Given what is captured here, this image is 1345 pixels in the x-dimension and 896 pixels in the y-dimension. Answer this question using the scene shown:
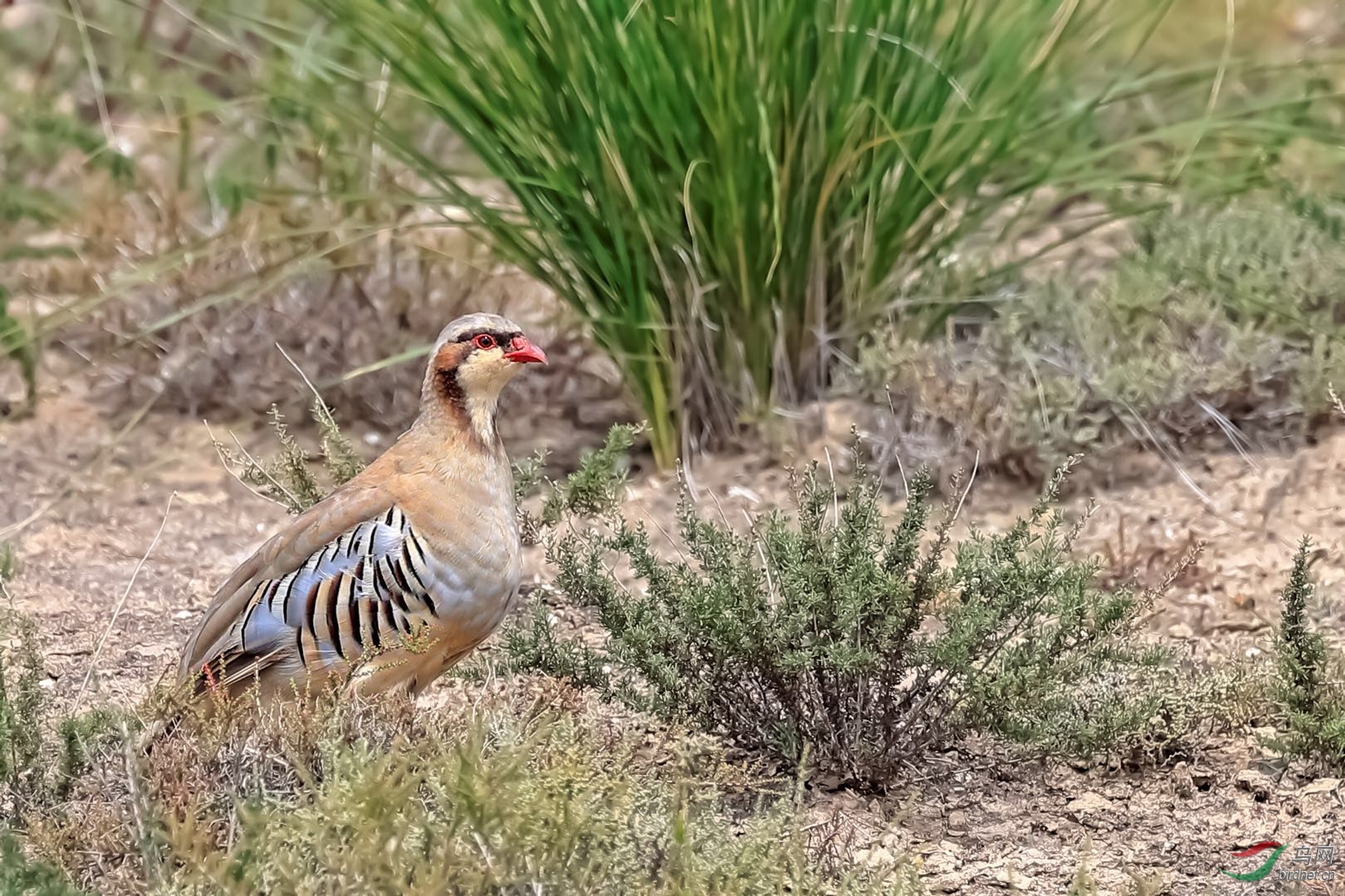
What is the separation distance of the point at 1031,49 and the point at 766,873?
3.50 metres

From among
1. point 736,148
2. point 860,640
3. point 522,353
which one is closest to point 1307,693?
point 860,640

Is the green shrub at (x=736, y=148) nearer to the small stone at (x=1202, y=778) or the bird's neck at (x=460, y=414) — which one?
the bird's neck at (x=460, y=414)

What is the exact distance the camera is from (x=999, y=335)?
5.79m

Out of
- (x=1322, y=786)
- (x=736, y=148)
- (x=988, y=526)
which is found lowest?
(x=988, y=526)

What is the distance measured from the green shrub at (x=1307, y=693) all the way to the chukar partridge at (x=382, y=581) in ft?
5.35

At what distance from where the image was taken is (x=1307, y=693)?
3838mm

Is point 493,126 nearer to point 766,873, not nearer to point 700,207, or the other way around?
point 700,207

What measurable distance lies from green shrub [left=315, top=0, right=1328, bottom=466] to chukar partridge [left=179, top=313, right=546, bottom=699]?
1.46m

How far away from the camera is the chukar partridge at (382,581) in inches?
151

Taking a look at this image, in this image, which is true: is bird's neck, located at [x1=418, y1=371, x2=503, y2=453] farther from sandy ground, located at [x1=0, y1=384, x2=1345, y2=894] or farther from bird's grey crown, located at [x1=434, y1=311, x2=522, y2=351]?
sandy ground, located at [x1=0, y1=384, x2=1345, y2=894]

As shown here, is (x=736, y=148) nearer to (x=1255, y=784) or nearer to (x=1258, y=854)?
(x=1255, y=784)
